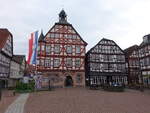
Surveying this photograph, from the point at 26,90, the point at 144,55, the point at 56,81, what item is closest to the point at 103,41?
the point at 144,55

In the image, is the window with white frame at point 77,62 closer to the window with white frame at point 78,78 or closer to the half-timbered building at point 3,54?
the window with white frame at point 78,78

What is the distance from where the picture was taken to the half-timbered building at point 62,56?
3801cm

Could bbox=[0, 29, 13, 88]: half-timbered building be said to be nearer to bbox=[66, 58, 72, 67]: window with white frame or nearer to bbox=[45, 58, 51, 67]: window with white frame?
bbox=[45, 58, 51, 67]: window with white frame

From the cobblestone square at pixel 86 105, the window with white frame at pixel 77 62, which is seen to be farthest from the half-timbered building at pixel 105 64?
the cobblestone square at pixel 86 105

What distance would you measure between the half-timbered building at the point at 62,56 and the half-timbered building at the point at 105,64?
2934 mm

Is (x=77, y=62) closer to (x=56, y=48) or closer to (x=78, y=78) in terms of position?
(x=78, y=78)

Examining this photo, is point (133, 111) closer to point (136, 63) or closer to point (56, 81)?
point (56, 81)

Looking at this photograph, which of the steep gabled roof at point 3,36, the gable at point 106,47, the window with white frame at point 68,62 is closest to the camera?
the steep gabled roof at point 3,36

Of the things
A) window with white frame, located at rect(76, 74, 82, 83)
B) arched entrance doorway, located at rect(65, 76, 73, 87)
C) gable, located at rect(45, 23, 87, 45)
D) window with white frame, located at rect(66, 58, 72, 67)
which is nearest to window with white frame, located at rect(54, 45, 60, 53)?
gable, located at rect(45, 23, 87, 45)

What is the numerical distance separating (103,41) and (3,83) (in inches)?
989

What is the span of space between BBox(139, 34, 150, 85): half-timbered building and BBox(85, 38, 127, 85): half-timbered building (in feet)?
16.6

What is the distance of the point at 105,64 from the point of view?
42875 mm

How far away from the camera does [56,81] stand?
125 feet

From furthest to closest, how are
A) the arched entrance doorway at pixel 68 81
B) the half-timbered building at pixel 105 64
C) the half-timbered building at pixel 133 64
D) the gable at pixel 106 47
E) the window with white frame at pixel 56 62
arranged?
the half-timbered building at pixel 133 64, the gable at pixel 106 47, the half-timbered building at pixel 105 64, the arched entrance doorway at pixel 68 81, the window with white frame at pixel 56 62
